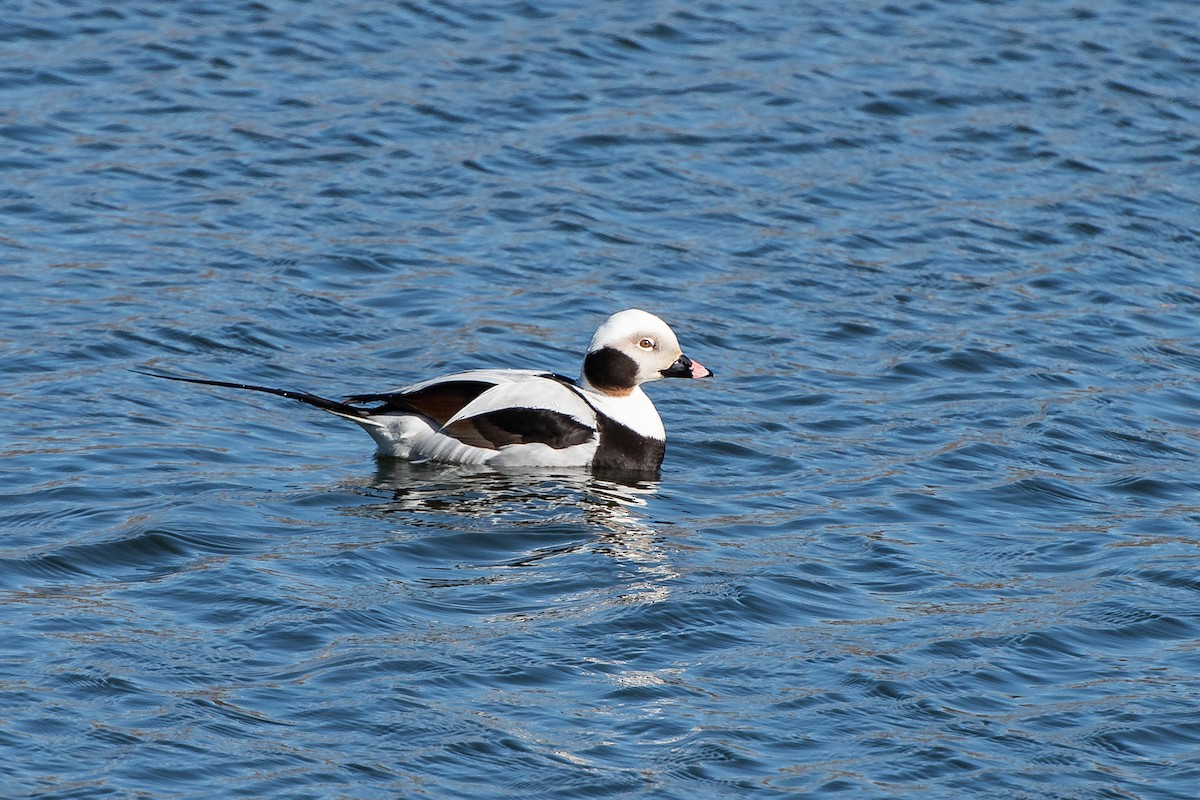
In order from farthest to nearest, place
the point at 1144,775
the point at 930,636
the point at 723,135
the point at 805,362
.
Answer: the point at 723,135 < the point at 805,362 < the point at 930,636 < the point at 1144,775

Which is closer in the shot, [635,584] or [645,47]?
[635,584]

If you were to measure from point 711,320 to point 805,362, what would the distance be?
95 centimetres

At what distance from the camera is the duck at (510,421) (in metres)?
9.86

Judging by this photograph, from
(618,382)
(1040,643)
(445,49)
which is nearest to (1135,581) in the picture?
(1040,643)

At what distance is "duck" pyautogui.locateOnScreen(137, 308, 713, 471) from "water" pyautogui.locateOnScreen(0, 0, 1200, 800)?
0.21 meters

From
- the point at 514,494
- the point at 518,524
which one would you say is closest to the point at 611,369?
the point at 514,494

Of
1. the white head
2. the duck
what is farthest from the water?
the white head

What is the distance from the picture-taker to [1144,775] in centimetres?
652

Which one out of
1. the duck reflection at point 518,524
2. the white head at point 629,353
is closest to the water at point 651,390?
the duck reflection at point 518,524

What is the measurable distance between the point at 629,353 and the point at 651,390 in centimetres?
161

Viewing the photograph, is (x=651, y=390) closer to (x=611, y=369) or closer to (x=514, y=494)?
(x=611, y=369)

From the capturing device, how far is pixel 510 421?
9.91 m

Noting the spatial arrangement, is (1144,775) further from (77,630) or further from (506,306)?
(506,306)

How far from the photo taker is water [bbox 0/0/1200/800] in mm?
6590
